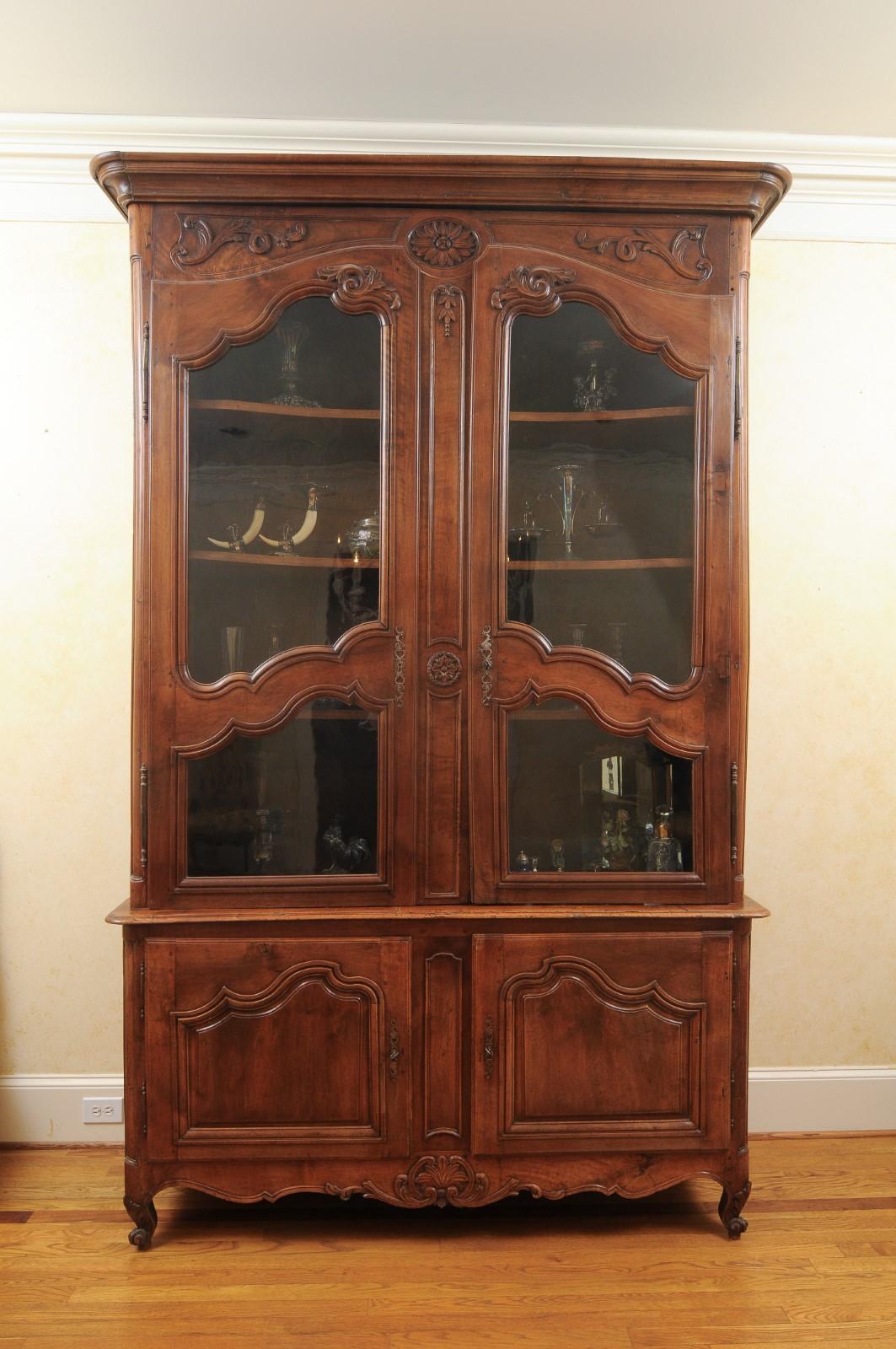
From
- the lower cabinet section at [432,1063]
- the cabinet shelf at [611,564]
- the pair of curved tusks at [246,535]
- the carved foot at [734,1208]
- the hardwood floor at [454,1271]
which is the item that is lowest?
the hardwood floor at [454,1271]

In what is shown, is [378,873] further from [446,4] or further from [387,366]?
[446,4]

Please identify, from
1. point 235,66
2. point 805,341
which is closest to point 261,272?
point 235,66

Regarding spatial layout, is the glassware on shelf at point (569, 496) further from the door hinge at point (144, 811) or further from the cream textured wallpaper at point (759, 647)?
the door hinge at point (144, 811)

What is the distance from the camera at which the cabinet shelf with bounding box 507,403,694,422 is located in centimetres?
240

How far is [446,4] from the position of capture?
234 centimetres

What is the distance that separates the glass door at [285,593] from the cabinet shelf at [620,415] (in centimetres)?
34

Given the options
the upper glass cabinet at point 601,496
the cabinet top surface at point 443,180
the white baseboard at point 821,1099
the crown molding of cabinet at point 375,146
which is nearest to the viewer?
the cabinet top surface at point 443,180

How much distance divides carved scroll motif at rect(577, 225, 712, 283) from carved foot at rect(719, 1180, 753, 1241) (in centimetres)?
206

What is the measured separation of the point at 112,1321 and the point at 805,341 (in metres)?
2.90

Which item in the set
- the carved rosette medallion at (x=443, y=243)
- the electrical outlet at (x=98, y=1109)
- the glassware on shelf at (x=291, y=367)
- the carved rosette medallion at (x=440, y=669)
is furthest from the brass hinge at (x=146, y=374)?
the electrical outlet at (x=98, y=1109)

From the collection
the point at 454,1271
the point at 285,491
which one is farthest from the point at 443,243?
the point at 454,1271

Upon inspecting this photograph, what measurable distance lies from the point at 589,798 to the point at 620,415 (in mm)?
875

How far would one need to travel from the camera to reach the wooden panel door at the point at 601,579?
238 cm

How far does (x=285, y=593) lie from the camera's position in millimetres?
2391
